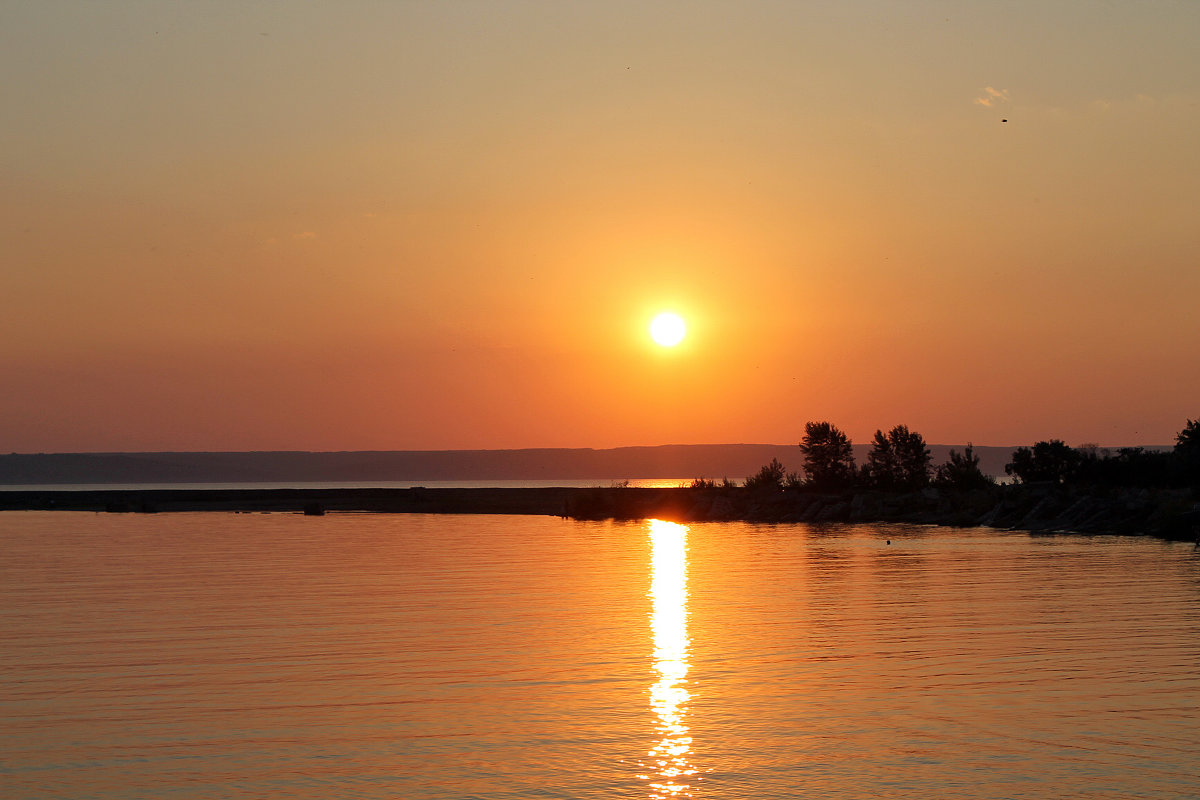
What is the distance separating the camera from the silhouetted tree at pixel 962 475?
107000mm

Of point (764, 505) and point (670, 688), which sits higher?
point (764, 505)

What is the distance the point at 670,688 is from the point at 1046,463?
301ft

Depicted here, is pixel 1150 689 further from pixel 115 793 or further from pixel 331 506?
pixel 331 506

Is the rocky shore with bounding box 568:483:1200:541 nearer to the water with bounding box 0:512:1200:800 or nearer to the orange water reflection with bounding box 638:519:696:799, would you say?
the water with bounding box 0:512:1200:800

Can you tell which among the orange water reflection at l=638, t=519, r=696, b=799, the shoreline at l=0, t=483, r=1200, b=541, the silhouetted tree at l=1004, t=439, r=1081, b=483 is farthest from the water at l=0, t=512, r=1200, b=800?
the silhouetted tree at l=1004, t=439, r=1081, b=483

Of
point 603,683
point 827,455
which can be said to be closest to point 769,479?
point 827,455

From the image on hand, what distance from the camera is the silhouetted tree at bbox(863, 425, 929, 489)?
115 m

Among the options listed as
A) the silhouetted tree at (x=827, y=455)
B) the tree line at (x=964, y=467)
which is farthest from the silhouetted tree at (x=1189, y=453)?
the silhouetted tree at (x=827, y=455)

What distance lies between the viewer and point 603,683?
77.3ft

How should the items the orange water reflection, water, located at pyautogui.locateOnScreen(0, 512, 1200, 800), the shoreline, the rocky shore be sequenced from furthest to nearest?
the shoreline < the rocky shore < water, located at pyautogui.locateOnScreen(0, 512, 1200, 800) < the orange water reflection

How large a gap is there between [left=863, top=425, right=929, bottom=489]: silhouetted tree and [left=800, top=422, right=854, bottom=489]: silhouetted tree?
2917mm

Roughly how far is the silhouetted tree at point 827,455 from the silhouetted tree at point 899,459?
292 centimetres

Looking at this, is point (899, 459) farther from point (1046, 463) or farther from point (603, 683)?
point (603, 683)

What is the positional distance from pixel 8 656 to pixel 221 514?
95.2 meters
